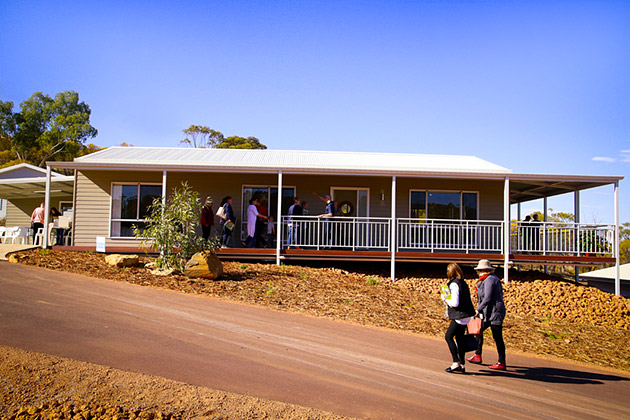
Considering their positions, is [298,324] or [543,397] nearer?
[543,397]

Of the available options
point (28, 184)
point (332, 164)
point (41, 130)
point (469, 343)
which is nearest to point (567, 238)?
point (332, 164)

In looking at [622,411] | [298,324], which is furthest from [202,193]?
[622,411]

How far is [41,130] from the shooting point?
44.4 m

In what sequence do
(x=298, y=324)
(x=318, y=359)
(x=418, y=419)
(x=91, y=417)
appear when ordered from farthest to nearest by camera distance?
1. (x=298, y=324)
2. (x=318, y=359)
3. (x=418, y=419)
4. (x=91, y=417)

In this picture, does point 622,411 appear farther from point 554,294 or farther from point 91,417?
point 554,294

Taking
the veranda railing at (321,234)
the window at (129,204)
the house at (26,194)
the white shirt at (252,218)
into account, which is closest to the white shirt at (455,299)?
the veranda railing at (321,234)

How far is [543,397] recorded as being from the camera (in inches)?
213

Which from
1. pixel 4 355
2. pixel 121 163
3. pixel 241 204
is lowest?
pixel 4 355

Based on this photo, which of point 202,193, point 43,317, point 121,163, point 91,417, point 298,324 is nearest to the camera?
point 91,417

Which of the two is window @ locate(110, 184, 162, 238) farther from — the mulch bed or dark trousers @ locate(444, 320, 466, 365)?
dark trousers @ locate(444, 320, 466, 365)

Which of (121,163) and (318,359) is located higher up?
(121,163)

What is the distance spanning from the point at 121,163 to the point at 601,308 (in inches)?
535

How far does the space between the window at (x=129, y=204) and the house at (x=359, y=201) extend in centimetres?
3

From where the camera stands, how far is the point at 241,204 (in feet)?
52.3
